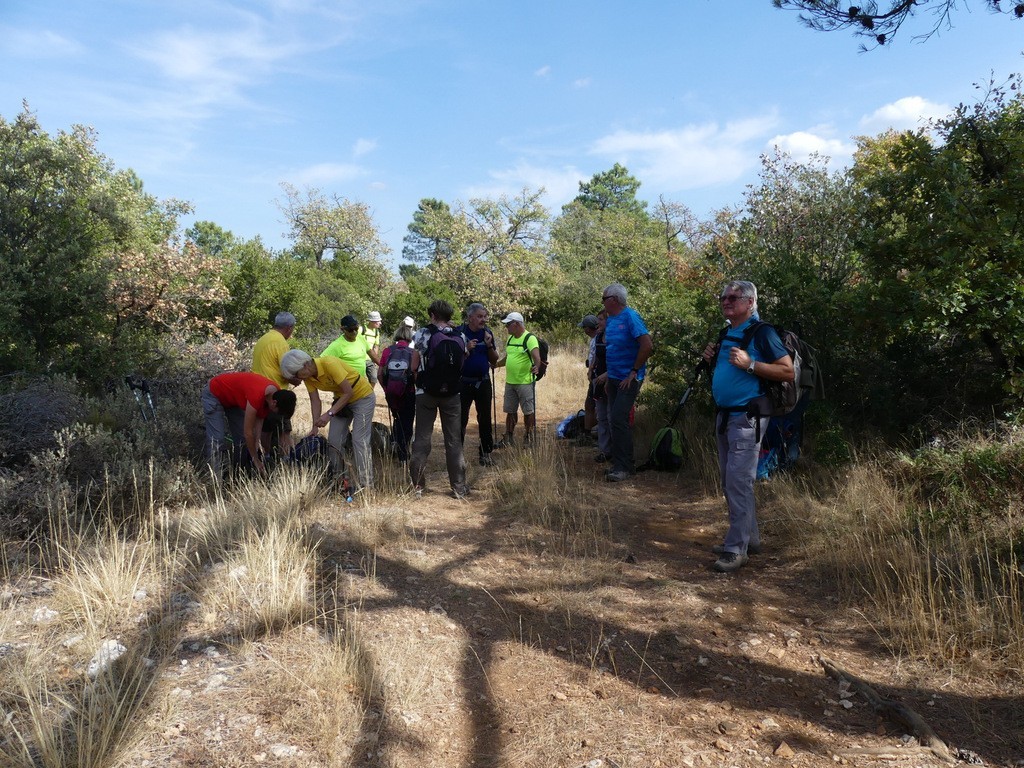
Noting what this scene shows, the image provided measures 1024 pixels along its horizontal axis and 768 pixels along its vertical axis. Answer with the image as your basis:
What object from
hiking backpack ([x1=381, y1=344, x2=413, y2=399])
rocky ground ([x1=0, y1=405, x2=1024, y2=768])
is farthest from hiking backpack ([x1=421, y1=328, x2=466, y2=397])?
rocky ground ([x1=0, y1=405, x2=1024, y2=768])

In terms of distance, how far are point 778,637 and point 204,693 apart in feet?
9.61

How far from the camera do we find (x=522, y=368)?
882 centimetres

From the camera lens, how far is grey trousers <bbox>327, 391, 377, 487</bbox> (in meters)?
6.35

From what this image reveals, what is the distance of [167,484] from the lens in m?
5.87

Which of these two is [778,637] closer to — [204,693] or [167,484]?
[204,693]

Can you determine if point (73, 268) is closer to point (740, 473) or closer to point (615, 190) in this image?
point (740, 473)

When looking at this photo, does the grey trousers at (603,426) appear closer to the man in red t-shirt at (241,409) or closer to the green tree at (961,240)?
the green tree at (961,240)

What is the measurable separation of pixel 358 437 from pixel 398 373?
1408mm

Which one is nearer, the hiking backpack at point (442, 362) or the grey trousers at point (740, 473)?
the grey trousers at point (740, 473)

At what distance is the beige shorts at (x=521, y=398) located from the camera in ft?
29.3

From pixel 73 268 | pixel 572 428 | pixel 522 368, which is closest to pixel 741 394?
pixel 522 368

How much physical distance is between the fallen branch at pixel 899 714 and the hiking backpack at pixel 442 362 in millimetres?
3765

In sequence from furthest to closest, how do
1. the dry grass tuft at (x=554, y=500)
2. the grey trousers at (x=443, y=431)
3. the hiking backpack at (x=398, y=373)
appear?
the hiking backpack at (x=398, y=373) → the grey trousers at (x=443, y=431) → the dry grass tuft at (x=554, y=500)

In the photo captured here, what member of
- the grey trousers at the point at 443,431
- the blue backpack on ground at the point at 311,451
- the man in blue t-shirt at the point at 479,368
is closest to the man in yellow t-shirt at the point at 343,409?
the blue backpack on ground at the point at 311,451
